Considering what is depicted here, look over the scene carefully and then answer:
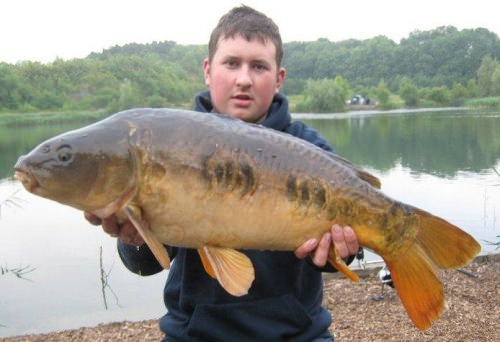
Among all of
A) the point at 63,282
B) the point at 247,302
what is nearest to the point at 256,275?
the point at 247,302

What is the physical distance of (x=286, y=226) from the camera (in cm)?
204

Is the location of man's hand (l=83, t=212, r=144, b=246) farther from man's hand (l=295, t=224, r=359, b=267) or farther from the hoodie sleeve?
the hoodie sleeve

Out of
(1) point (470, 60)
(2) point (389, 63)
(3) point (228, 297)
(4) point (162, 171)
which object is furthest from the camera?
(2) point (389, 63)

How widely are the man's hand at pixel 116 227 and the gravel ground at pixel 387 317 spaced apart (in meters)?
2.75

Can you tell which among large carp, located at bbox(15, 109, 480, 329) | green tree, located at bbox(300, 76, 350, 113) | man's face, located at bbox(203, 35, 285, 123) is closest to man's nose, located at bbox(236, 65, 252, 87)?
man's face, located at bbox(203, 35, 285, 123)

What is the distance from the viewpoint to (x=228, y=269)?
2.03 metres

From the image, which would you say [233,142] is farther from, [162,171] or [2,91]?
[2,91]

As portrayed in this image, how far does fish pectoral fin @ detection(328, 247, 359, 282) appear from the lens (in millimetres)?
2186

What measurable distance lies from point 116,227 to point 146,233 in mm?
222

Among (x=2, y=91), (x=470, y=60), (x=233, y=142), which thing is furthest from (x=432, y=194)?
(x=470, y=60)

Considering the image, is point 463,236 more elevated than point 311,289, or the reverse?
point 463,236

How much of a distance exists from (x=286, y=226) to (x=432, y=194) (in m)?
10.3

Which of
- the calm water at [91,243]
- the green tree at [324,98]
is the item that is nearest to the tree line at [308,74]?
the green tree at [324,98]

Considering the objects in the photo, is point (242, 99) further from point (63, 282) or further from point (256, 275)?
point (63, 282)
